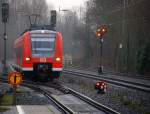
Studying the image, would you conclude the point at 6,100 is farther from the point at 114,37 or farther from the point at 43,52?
the point at 114,37

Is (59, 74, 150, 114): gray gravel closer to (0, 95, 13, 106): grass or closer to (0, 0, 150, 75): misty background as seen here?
(0, 95, 13, 106): grass

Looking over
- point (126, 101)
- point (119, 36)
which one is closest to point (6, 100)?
point (126, 101)

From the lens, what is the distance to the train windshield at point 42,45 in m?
30.6

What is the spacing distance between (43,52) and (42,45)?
424 millimetres

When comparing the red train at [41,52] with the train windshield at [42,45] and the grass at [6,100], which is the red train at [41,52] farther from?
the grass at [6,100]

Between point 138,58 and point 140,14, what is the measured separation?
239 inches

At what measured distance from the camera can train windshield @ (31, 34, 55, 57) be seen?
3061 cm

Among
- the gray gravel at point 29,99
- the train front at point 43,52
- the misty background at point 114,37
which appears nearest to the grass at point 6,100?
the gray gravel at point 29,99

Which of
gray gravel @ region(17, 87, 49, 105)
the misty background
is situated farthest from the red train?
gray gravel @ region(17, 87, 49, 105)

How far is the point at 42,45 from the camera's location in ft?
100

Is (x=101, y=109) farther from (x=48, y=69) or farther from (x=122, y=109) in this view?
(x=48, y=69)

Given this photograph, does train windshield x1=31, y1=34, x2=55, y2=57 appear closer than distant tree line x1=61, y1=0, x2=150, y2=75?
Yes

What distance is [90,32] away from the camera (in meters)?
72.6

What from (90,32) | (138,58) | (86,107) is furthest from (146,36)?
(86,107)
